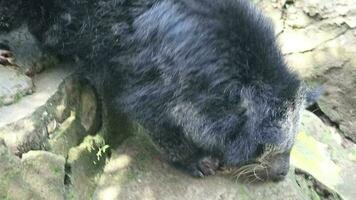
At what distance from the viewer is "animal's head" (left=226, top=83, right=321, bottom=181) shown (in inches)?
152

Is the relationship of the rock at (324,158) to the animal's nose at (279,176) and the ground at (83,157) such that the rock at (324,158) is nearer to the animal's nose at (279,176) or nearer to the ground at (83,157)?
the ground at (83,157)

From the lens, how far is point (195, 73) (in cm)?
381

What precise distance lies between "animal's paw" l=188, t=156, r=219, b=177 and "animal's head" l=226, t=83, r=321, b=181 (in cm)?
14

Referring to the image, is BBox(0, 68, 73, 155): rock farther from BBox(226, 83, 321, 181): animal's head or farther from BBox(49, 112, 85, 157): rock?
BBox(226, 83, 321, 181): animal's head

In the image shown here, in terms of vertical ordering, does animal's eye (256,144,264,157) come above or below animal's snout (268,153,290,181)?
above

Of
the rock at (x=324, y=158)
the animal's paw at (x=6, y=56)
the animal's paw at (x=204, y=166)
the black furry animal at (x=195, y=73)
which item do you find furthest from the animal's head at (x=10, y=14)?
the rock at (x=324, y=158)

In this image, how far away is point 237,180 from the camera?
4.13 m

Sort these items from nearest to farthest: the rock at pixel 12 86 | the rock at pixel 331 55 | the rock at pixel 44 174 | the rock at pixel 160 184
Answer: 1. the rock at pixel 44 174
2. the rock at pixel 12 86
3. the rock at pixel 160 184
4. the rock at pixel 331 55

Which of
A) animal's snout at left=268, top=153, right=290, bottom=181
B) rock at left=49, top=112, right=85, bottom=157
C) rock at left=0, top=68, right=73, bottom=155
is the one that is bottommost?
animal's snout at left=268, top=153, right=290, bottom=181

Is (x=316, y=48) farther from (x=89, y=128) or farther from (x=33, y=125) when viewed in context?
(x=33, y=125)

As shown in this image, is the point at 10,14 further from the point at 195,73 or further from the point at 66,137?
the point at 195,73

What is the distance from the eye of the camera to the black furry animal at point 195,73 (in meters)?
3.82

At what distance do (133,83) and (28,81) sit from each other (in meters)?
0.66

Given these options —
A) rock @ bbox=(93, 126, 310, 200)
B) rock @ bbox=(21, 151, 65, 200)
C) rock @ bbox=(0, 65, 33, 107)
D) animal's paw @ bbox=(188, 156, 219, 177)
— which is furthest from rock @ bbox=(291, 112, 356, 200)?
rock @ bbox=(0, 65, 33, 107)
